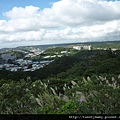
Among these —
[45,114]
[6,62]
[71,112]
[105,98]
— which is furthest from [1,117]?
[6,62]

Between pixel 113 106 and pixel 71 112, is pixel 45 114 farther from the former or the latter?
pixel 113 106

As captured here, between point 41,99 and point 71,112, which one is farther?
point 41,99

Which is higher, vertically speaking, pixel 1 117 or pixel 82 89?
pixel 82 89

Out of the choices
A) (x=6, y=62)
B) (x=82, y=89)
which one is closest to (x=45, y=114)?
(x=82, y=89)

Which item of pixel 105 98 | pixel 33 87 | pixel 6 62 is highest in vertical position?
pixel 105 98

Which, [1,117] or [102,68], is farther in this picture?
[102,68]

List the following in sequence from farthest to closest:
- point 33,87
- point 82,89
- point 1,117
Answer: point 33,87, point 82,89, point 1,117

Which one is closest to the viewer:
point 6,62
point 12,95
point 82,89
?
point 82,89

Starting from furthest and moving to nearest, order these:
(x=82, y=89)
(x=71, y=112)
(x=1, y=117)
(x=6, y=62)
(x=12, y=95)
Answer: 1. (x=6, y=62)
2. (x=12, y=95)
3. (x=82, y=89)
4. (x=1, y=117)
5. (x=71, y=112)

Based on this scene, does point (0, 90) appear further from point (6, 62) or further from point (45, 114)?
point (6, 62)
